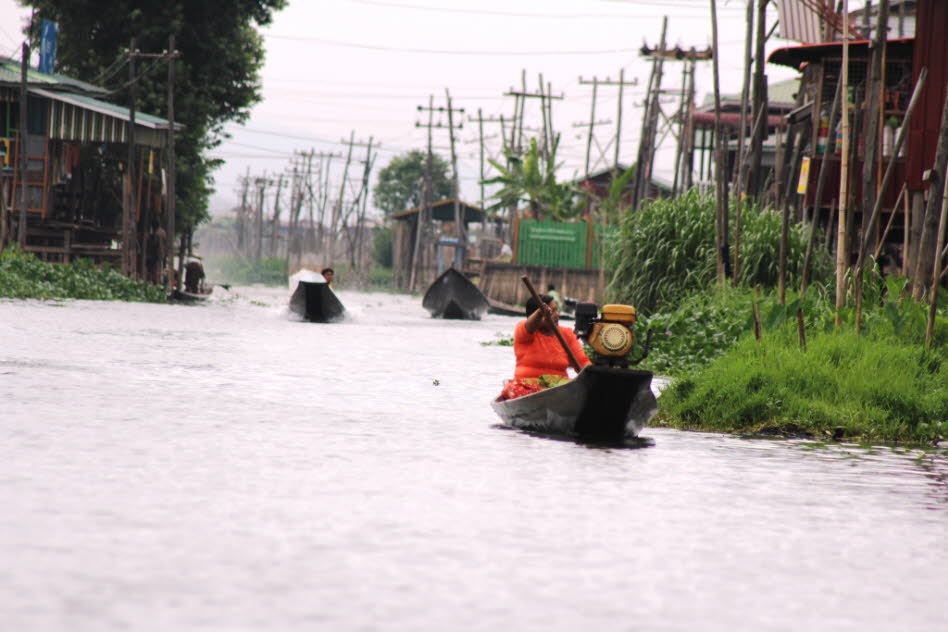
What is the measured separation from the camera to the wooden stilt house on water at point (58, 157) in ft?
104

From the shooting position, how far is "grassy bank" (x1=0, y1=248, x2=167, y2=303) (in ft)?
92.3

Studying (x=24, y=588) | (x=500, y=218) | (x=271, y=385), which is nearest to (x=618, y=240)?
(x=271, y=385)

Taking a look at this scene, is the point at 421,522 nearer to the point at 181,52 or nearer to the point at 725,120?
the point at 181,52

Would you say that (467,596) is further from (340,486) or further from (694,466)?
(694,466)

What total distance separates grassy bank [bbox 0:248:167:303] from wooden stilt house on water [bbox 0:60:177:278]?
924mm

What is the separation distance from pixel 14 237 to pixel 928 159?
78.6 ft

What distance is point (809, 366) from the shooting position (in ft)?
37.3

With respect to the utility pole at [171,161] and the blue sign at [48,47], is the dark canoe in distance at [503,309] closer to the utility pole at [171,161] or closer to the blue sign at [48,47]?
the utility pole at [171,161]

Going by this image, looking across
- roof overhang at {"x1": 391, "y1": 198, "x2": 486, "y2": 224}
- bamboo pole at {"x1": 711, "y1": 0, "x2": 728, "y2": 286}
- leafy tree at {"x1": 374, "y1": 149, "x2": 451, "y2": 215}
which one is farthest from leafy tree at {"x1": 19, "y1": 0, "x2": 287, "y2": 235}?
leafy tree at {"x1": 374, "y1": 149, "x2": 451, "y2": 215}

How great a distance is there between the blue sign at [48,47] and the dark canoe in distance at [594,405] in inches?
1187

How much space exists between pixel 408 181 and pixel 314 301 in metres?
51.1

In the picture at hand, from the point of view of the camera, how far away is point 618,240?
63.5ft

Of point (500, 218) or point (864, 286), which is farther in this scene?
point (500, 218)

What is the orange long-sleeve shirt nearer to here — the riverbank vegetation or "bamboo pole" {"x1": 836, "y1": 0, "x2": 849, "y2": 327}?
the riverbank vegetation
